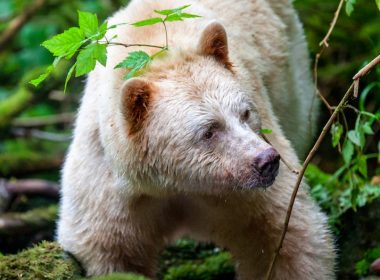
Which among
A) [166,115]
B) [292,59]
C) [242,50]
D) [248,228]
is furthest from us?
[292,59]

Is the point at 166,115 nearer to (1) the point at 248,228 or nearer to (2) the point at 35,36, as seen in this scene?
(1) the point at 248,228

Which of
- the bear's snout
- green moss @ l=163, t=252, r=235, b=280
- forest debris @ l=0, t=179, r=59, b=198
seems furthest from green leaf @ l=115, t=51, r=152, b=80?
forest debris @ l=0, t=179, r=59, b=198

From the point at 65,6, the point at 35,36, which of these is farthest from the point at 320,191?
the point at 35,36

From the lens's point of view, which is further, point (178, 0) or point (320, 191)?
point (320, 191)

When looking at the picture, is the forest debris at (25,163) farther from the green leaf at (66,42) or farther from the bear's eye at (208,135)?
the bear's eye at (208,135)

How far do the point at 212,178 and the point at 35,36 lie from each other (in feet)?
29.4

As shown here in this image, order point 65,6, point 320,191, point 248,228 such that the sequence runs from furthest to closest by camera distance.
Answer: point 65,6
point 320,191
point 248,228

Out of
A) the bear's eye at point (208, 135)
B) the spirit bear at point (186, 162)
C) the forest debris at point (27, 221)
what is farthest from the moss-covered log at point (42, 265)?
the forest debris at point (27, 221)

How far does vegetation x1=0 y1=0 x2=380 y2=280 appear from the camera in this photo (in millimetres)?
5477

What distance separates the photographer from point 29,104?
1092cm

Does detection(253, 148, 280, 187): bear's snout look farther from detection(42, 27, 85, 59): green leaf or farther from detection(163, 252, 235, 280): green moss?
detection(163, 252, 235, 280): green moss

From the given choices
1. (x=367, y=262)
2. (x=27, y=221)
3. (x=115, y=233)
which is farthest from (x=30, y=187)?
(x=367, y=262)

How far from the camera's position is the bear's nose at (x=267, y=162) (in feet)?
15.1

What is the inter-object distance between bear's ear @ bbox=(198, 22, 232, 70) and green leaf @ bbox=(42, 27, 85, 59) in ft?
2.89
